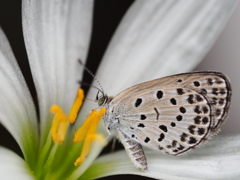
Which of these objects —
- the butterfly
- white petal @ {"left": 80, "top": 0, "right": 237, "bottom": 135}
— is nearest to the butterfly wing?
the butterfly

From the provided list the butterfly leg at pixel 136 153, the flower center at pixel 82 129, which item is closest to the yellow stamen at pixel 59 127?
the flower center at pixel 82 129

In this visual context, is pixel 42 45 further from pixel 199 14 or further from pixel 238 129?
pixel 238 129

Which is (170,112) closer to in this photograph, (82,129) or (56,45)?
(82,129)

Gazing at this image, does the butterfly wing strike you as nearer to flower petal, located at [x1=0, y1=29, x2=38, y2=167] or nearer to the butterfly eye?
the butterfly eye

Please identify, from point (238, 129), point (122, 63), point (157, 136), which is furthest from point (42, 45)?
point (238, 129)

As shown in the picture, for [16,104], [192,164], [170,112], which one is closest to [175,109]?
[170,112]

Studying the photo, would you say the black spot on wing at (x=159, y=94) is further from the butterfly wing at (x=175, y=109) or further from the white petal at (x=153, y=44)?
the white petal at (x=153, y=44)

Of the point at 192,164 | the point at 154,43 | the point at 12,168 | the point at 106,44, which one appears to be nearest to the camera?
the point at 12,168
